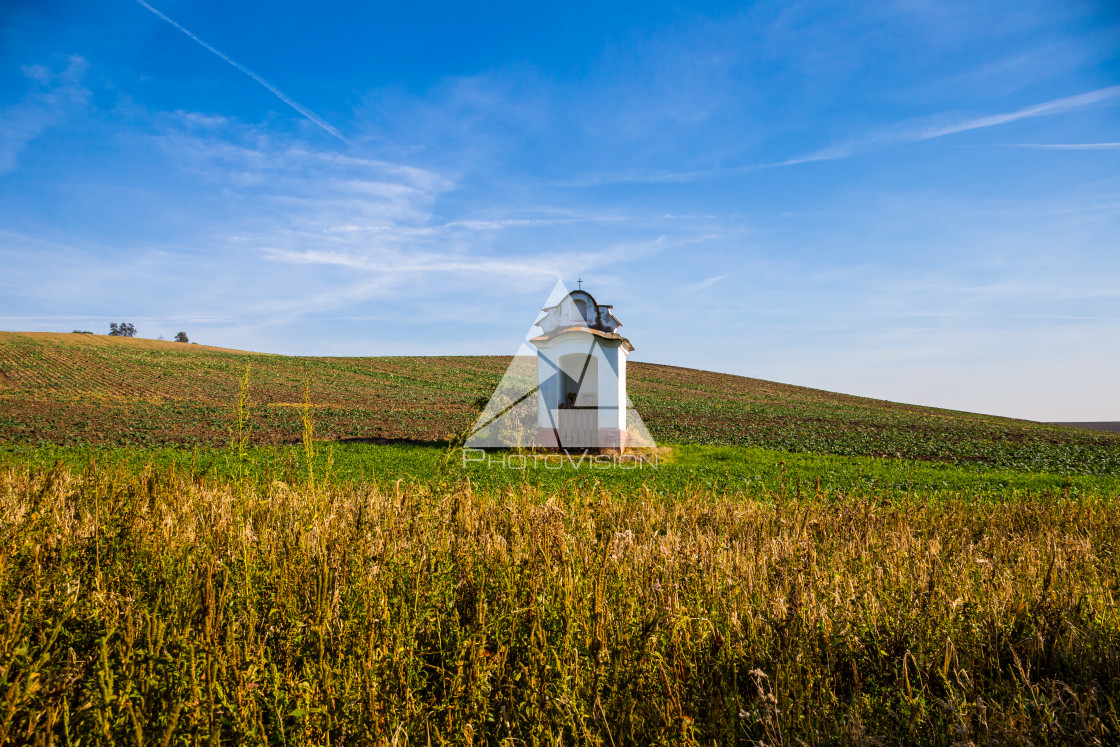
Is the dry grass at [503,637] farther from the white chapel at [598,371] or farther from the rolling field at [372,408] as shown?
the rolling field at [372,408]

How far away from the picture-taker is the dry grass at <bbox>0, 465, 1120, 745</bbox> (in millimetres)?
2246

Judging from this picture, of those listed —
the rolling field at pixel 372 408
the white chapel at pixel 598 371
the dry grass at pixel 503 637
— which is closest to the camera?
the dry grass at pixel 503 637

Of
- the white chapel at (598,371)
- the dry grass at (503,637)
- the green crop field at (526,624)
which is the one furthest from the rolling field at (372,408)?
the dry grass at (503,637)

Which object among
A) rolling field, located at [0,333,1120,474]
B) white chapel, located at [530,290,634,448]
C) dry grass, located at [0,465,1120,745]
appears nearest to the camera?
dry grass, located at [0,465,1120,745]

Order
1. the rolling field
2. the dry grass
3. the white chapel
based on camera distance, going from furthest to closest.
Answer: the rolling field → the white chapel → the dry grass

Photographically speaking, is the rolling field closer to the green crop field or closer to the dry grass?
the green crop field

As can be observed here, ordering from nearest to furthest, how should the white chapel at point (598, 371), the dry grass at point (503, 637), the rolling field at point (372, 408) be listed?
1. the dry grass at point (503, 637)
2. the white chapel at point (598, 371)
3. the rolling field at point (372, 408)

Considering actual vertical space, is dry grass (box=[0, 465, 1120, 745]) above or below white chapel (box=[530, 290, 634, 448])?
below

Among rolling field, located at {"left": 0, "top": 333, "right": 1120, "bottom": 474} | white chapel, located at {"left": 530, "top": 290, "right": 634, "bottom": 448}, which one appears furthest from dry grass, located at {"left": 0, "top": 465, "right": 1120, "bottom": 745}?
rolling field, located at {"left": 0, "top": 333, "right": 1120, "bottom": 474}

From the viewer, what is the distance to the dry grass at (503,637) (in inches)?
88.4

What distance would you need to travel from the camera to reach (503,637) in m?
2.90

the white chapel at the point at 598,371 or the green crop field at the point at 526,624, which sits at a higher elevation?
the white chapel at the point at 598,371

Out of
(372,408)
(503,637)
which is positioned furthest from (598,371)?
(372,408)

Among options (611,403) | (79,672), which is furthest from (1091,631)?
(611,403)
